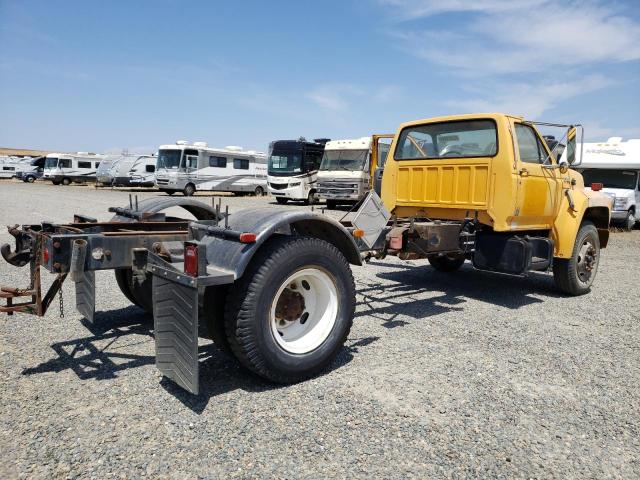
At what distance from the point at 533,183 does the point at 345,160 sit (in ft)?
51.2

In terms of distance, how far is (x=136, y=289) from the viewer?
479 cm

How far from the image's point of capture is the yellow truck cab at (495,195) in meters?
5.71

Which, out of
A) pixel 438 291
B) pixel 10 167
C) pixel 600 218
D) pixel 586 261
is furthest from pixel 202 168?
pixel 10 167

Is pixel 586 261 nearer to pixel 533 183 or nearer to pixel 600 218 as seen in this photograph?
pixel 600 218

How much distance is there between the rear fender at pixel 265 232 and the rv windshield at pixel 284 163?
65.5 ft

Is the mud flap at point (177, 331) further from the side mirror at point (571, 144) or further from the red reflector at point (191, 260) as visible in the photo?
the side mirror at point (571, 144)

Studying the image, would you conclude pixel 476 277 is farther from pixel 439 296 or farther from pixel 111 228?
pixel 111 228

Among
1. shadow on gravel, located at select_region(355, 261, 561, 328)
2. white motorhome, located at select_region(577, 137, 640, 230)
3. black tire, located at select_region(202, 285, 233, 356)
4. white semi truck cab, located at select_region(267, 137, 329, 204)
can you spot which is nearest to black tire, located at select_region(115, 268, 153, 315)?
black tire, located at select_region(202, 285, 233, 356)

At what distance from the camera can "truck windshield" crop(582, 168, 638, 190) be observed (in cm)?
1664

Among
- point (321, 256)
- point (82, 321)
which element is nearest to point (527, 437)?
point (321, 256)

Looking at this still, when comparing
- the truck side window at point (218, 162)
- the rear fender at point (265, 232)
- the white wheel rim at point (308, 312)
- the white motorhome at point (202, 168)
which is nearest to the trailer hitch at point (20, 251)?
the rear fender at point (265, 232)

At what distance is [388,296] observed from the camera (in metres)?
6.33

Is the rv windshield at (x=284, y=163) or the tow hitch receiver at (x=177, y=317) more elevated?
the rv windshield at (x=284, y=163)

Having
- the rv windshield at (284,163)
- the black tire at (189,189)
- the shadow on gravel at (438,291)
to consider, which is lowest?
the shadow on gravel at (438,291)
